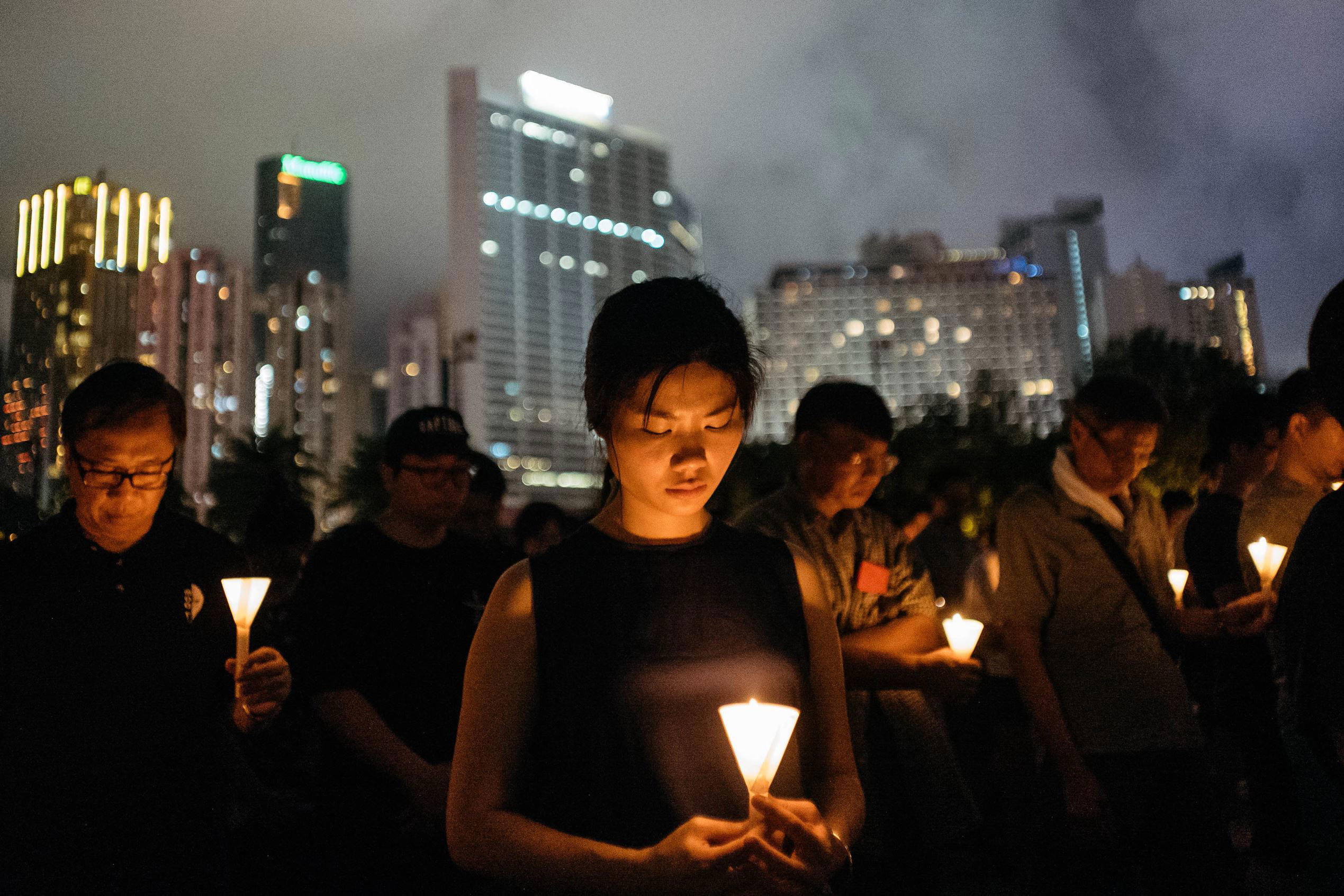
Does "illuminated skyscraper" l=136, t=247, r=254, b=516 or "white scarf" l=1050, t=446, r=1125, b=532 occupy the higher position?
"illuminated skyscraper" l=136, t=247, r=254, b=516

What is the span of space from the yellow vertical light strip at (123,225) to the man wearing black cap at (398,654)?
2.34m

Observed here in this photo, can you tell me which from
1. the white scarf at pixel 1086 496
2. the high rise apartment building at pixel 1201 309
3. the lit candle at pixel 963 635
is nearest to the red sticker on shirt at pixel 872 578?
the lit candle at pixel 963 635

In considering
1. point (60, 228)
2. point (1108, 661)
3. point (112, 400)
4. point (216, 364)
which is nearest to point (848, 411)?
point (1108, 661)

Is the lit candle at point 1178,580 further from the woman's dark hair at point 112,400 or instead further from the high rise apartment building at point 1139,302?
the high rise apartment building at point 1139,302

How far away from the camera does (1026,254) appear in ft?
476

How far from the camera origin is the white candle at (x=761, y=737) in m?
1.41

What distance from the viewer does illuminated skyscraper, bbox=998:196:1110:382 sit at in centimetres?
13075

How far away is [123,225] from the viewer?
492cm

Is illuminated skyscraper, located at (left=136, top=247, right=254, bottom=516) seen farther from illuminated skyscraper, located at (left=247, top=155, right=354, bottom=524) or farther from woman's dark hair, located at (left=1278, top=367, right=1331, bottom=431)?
woman's dark hair, located at (left=1278, top=367, right=1331, bottom=431)

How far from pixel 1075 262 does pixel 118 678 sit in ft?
489

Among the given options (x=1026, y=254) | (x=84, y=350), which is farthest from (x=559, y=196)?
(x=84, y=350)

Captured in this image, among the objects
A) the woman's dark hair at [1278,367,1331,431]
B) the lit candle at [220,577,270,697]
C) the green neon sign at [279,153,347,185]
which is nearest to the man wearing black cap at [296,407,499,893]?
the lit candle at [220,577,270,697]

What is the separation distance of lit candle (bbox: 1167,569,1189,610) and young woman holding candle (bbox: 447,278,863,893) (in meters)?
2.52

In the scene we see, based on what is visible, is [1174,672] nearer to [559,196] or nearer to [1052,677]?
[1052,677]
